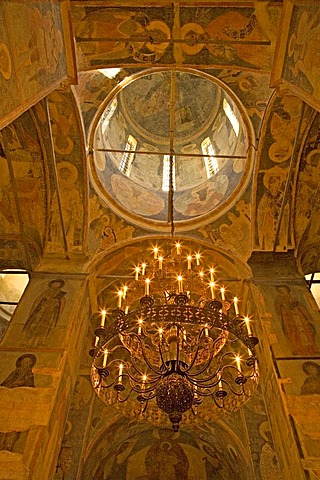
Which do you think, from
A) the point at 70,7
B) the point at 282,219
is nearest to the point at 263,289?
the point at 282,219

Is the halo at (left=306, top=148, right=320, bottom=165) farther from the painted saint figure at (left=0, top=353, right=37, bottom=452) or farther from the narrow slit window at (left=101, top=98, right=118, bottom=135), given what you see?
the painted saint figure at (left=0, top=353, right=37, bottom=452)

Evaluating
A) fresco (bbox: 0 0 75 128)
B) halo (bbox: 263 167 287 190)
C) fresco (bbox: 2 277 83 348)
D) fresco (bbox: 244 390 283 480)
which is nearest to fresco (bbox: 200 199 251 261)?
halo (bbox: 263 167 287 190)

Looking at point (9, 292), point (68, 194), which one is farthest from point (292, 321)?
point (9, 292)

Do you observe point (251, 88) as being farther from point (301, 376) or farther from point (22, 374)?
point (22, 374)

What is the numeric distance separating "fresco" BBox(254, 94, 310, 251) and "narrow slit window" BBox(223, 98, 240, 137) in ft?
6.53

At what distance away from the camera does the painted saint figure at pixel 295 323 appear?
6805 millimetres

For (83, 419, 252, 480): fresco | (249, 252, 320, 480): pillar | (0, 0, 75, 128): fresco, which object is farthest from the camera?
(83, 419, 252, 480): fresco

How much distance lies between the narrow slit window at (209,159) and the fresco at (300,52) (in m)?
5.20

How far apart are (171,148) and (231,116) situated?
9.14 ft

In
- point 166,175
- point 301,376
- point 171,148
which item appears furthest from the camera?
point 166,175

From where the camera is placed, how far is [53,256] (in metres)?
8.69

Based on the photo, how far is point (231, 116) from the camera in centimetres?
1086

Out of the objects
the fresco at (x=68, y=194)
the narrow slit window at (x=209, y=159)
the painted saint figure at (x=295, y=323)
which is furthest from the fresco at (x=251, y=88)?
the painted saint figure at (x=295, y=323)

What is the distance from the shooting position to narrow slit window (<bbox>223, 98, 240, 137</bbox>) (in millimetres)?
10375
